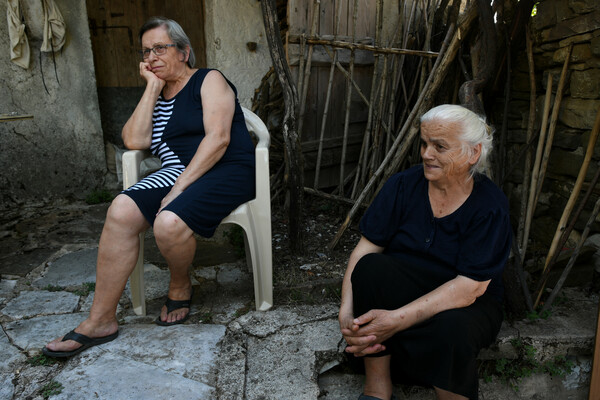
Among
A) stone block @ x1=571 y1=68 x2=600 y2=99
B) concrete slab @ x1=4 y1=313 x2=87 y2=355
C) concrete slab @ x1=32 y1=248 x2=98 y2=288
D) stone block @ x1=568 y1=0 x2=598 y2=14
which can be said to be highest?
stone block @ x1=568 y1=0 x2=598 y2=14

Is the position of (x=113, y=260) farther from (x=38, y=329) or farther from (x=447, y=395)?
(x=447, y=395)

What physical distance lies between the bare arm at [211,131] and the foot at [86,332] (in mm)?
626

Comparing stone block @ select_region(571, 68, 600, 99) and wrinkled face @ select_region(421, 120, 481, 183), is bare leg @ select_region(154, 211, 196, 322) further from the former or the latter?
stone block @ select_region(571, 68, 600, 99)

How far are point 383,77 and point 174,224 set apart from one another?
2280 mm

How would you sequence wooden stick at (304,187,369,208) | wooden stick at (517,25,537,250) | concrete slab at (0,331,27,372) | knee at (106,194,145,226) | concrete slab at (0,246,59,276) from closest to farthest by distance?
concrete slab at (0,331,27,372)
knee at (106,194,145,226)
wooden stick at (517,25,537,250)
concrete slab at (0,246,59,276)
wooden stick at (304,187,369,208)

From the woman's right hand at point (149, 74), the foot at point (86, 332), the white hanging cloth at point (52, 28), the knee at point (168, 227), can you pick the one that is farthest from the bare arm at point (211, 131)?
the white hanging cloth at point (52, 28)

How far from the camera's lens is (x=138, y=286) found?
7.61 ft

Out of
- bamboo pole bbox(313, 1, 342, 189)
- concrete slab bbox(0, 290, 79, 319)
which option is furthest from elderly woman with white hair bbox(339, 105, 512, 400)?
bamboo pole bbox(313, 1, 342, 189)

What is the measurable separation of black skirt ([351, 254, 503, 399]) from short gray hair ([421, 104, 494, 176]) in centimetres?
48

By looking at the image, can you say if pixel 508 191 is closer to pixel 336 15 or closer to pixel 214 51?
pixel 336 15

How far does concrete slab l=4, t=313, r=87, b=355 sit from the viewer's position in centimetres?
209

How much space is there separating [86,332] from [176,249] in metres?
0.51

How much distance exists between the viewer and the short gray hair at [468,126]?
166cm

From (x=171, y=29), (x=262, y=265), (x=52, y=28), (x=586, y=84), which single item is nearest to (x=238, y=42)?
(x=52, y=28)
